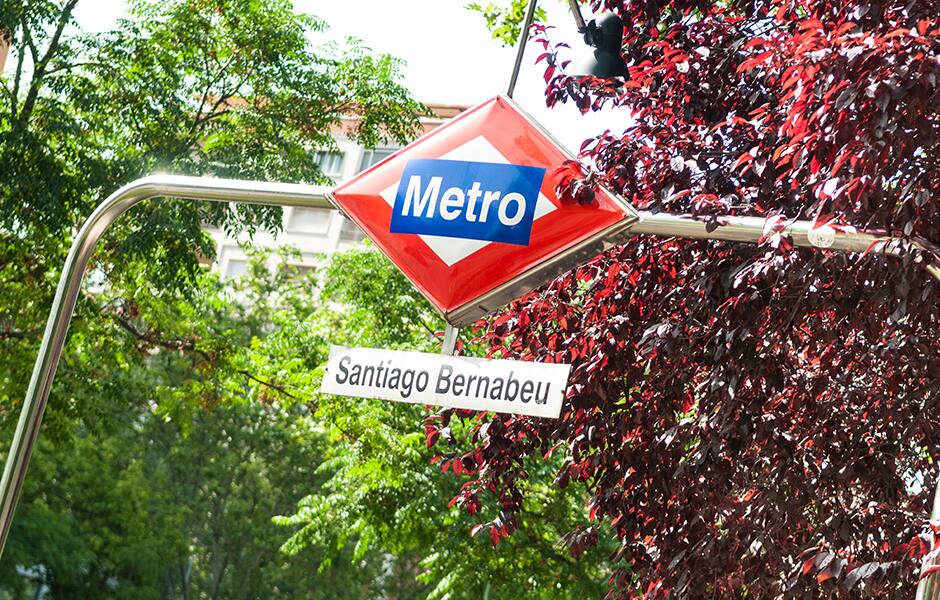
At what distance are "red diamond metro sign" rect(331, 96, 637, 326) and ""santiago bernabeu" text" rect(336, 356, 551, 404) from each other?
0.96 ft

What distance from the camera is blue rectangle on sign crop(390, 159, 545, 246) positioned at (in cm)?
374

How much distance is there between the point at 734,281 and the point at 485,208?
126 centimetres

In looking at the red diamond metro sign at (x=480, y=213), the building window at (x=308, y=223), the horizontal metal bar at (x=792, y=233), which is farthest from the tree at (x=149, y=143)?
the building window at (x=308, y=223)

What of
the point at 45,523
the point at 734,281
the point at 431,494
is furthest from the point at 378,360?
the point at 45,523

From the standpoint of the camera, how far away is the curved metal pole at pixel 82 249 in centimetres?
404

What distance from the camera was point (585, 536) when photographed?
5691 millimetres

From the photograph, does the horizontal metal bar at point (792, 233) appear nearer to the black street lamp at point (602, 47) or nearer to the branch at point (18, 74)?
the black street lamp at point (602, 47)

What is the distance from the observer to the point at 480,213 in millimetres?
3766

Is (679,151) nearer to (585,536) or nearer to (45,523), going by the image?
(585,536)

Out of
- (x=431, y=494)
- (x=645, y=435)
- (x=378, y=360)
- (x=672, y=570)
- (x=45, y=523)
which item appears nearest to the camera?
(x=378, y=360)

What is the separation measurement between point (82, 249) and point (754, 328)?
2.58 meters

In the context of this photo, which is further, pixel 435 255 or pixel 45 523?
pixel 45 523

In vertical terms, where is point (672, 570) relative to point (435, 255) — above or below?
below

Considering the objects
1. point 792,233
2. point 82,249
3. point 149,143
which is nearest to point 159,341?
point 149,143
